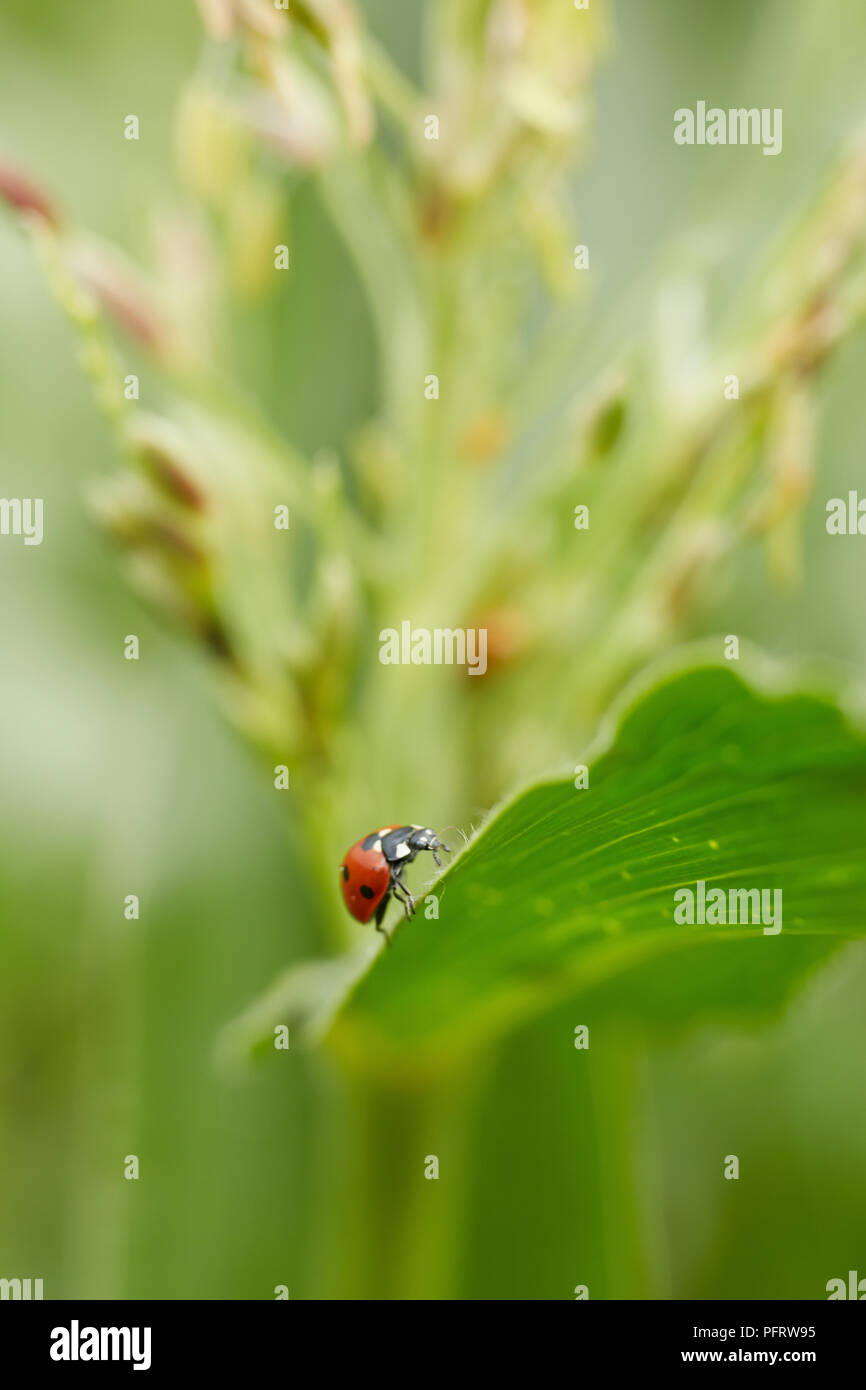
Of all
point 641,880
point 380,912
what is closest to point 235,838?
point 380,912

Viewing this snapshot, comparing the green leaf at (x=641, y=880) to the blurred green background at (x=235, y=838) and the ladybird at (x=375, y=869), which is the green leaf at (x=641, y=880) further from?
the blurred green background at (x=235, y=838)

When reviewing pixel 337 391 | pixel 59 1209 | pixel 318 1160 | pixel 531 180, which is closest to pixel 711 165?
pixel 337 391

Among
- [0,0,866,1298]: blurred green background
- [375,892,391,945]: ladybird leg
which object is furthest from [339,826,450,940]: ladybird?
[0,0,866,1298]: blurred green background

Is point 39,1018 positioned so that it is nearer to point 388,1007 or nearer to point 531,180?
point 388,1007

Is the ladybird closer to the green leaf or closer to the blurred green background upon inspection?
the green leaf

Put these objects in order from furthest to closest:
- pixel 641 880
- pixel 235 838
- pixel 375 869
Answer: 1. pixel 235 838
2. pixel 375 869
3. pixel 641 880

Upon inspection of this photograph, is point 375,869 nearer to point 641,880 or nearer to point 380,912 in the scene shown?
point 380,912
